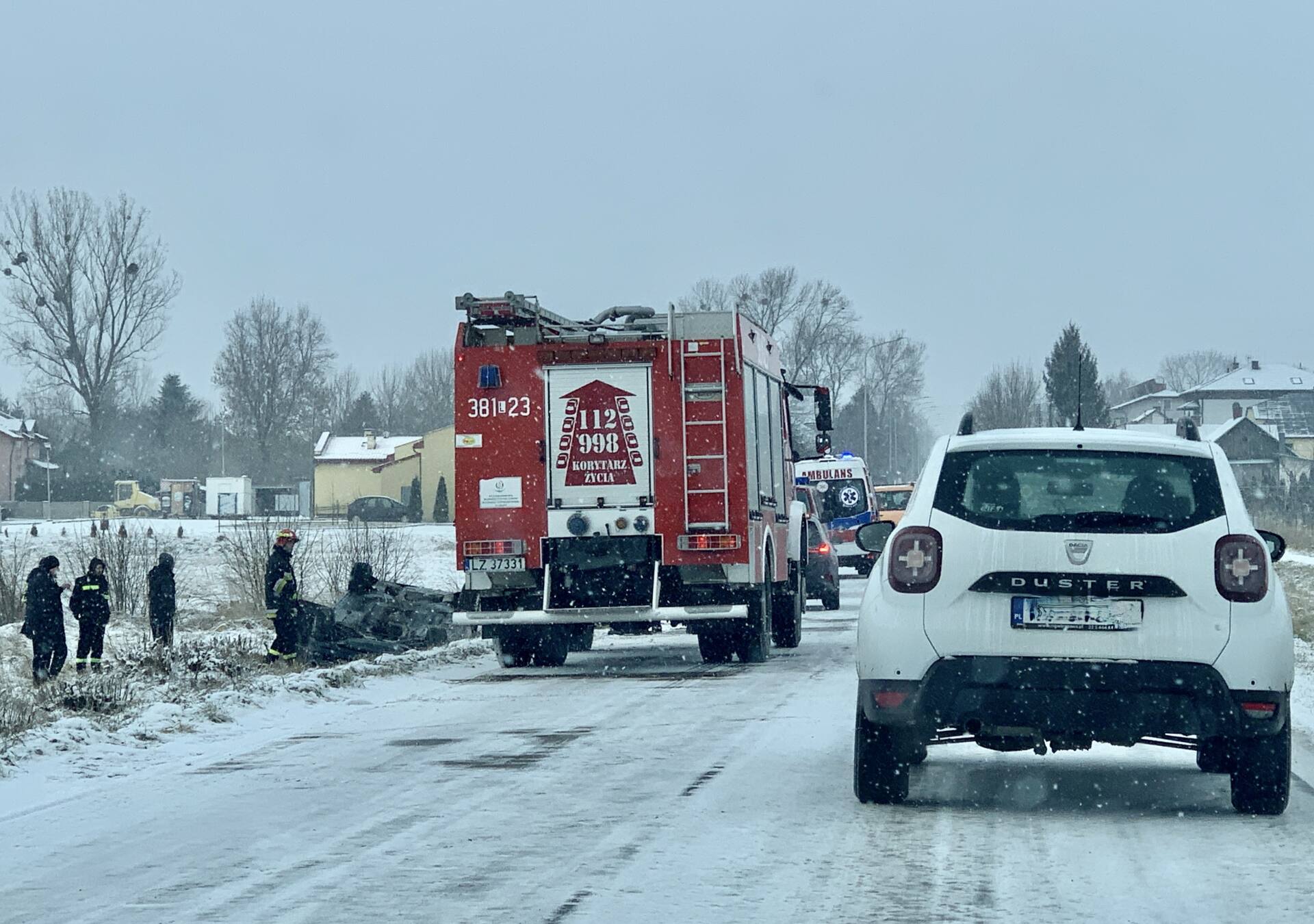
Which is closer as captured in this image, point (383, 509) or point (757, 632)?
point (757, 632)

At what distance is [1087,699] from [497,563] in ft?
30.7

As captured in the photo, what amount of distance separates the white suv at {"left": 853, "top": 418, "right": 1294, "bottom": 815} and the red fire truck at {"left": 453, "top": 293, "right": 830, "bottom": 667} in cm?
851

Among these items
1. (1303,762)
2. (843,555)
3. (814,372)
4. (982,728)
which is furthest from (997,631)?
(814,372)

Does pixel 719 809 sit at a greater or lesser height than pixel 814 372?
lesser

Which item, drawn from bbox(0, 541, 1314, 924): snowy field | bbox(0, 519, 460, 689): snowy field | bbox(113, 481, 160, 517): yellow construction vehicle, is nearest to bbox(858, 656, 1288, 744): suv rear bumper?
bbox(0, 541, 1314, 924): snowy field

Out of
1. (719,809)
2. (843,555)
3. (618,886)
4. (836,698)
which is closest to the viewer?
(618,886)

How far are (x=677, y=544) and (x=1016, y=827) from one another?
8821mm

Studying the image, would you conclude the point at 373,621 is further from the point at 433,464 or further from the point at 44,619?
the point at 433,464

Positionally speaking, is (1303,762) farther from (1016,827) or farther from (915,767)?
(1016,827)

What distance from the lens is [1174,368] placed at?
174 metres

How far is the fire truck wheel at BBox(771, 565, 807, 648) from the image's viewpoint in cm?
1928

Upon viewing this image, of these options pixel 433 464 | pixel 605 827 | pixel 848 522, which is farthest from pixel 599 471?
pixel 433 464

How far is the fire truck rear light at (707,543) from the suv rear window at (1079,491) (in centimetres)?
848

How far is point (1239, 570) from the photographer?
23.8 ft
